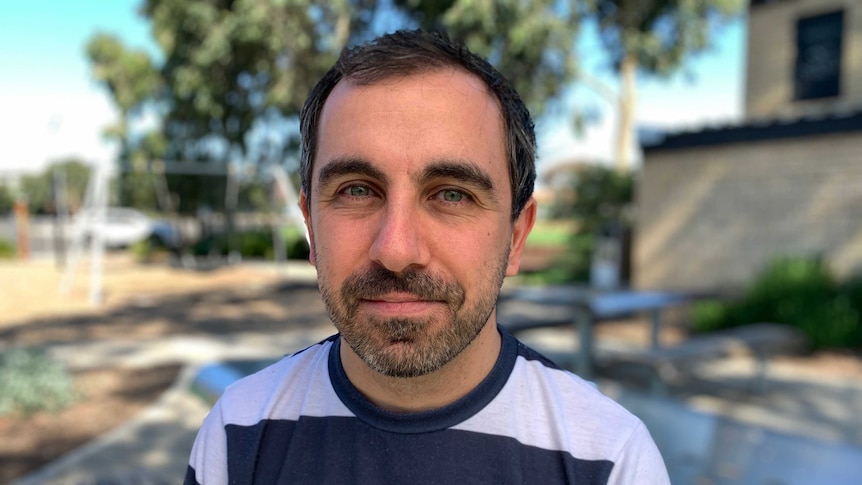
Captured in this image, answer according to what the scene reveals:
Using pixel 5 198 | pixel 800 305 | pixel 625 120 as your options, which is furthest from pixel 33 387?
pixel 5 198

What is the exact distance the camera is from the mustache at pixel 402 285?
1.13m

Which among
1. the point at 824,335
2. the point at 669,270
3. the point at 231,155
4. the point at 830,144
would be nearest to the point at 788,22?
the point at 830,144

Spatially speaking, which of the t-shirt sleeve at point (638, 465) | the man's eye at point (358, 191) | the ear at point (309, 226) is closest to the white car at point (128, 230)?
the ear at point (309, 226)

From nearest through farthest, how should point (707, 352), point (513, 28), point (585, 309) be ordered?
point (707, 352) < point (585, 309) < point (513, 28)

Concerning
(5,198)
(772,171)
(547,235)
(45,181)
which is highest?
(45,181)

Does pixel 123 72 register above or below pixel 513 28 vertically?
above

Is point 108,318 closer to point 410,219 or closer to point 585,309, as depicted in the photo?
point 585,309

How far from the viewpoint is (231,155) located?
826 inches

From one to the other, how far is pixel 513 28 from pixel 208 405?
23.2 feet

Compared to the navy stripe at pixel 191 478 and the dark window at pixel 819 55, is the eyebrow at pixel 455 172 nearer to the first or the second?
the navy stripe at pixel 191 478

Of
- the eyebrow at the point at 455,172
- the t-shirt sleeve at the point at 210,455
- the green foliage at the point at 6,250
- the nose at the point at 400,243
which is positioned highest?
the eyebrow at the point at 455,172

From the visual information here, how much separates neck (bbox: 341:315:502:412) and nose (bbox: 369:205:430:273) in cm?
20

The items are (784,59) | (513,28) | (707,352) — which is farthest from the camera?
(784,59)

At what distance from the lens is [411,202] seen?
1.16 m
